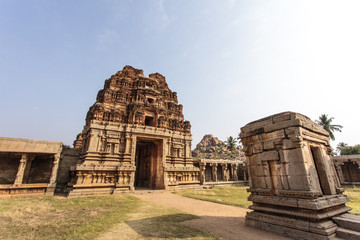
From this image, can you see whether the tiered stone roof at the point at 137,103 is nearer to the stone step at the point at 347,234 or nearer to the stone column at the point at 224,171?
the stone column at the point at 224,171

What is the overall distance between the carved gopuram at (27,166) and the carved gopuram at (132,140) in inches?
77.7

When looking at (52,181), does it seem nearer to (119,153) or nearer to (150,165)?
(119,153)

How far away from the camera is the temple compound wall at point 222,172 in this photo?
79.4ft

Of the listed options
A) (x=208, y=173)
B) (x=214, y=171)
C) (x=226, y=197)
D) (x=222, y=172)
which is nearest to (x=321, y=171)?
(x=226, y=197)

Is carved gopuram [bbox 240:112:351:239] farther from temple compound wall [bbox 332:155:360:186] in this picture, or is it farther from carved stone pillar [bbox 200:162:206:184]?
temple compound wall [bbox 332:155:360:186]

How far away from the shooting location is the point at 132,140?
60.0 feet

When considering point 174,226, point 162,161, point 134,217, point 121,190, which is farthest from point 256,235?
point 162,161

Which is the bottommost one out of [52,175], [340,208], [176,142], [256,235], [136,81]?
[256,235]

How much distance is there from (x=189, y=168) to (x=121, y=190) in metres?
8.05

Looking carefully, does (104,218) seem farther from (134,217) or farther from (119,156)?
(119,156)

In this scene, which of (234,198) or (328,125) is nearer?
(234,198)

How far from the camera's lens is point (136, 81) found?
76.8 feet

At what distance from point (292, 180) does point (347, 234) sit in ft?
5.29

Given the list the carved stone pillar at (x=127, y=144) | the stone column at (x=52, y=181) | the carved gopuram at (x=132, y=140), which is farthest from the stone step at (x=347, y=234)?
the stone column at (x=52, y=181)
